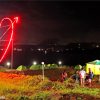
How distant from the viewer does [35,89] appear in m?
38.1

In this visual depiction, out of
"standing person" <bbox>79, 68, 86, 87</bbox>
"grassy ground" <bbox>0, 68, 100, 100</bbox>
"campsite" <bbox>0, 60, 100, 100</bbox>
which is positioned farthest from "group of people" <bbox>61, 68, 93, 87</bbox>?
"grassy ground" <bbox>0, 68, 100, 100</bbox>

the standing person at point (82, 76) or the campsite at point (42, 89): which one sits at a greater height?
the standing person at point (82, 76)

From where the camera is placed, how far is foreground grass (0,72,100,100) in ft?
104

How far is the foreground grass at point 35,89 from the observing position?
3172 centimetres

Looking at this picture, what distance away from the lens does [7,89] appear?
36.9 meters

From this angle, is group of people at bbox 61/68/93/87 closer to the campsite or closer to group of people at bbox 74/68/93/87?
group of people at bbox 74/68/93/87

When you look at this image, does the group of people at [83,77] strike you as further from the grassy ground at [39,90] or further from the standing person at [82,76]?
the grassy ground at [39,90]

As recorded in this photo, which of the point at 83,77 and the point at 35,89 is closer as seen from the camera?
the point at 35,89

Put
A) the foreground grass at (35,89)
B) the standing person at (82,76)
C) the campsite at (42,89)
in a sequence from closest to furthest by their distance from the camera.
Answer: the campsite at (42,89)
the foreground grass at (35,89)
the standing person at (82,76)

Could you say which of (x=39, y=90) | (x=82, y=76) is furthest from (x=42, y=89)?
(x=82, y=76)

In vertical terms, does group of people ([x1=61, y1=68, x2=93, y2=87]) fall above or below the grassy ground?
above

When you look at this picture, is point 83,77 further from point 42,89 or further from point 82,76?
point 42,89

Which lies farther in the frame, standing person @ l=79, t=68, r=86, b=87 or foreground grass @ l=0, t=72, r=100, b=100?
standing person @ l=79, t=68, r=86, b=87

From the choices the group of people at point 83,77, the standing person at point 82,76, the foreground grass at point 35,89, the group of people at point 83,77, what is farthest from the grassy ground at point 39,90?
the standing person at point 82,76
